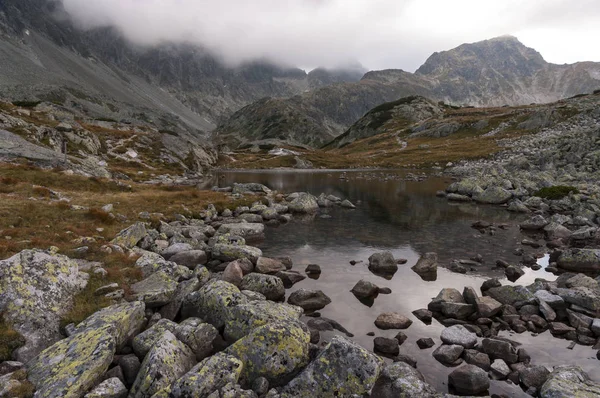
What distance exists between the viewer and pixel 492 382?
40.4 feet

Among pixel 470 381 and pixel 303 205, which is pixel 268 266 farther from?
pixel 303 205

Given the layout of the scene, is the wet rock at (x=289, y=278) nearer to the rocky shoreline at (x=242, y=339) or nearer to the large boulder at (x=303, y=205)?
the rocky shoreline at (x=242, y=339)

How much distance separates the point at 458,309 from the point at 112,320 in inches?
629

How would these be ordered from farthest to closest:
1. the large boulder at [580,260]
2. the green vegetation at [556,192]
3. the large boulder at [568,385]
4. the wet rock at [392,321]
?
the green vegetation at [556,192], the large boulder at [580,260], the wet rock at [392,321], the large boulder at [568,385]

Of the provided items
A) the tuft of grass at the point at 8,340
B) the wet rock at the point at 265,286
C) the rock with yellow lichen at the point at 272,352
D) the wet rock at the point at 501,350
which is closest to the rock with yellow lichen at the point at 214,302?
the rock with yellow lichen at the point at 272,352

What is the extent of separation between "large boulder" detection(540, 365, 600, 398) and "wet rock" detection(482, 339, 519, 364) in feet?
6.29

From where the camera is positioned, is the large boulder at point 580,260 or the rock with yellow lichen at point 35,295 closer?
the rock with yellow lichen at point 35,295

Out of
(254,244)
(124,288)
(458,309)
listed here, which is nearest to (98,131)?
(254,244)

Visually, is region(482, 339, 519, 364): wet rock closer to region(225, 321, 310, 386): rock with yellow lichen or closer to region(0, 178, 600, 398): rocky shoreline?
region(0, 178, 600, 398): rocky shoreline

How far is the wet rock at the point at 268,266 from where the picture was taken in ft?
74.8

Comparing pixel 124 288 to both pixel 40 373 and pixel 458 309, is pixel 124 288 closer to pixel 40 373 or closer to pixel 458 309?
pixel 40 373

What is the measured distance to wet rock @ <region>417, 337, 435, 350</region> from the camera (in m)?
14.6

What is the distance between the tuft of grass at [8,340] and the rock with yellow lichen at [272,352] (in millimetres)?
7459

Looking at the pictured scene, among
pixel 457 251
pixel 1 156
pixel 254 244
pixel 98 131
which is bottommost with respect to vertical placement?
pixel 457 251
